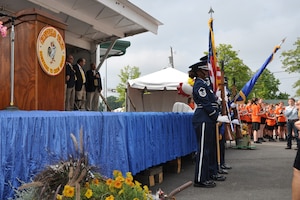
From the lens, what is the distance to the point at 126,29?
8.16m

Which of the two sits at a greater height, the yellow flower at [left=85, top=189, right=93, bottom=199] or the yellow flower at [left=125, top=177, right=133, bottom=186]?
the yellow flower at [left=125, top=177, right=133, bottom=186]

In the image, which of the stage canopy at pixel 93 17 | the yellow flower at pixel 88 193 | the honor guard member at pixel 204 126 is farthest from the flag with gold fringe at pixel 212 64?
the yellow flower at pixel 88 193

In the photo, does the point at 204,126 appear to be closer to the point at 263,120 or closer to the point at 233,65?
the point at 263,120

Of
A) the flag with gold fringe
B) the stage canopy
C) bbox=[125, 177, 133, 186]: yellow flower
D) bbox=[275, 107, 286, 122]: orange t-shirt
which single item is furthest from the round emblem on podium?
bbox=[275, 107, 286, 122]: orange t-shirt

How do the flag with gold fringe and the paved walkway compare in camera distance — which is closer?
the paved walkway

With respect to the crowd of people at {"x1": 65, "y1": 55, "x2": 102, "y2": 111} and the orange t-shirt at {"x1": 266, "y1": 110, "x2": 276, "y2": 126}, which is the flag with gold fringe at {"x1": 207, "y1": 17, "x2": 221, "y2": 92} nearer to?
the crowd of people at {"x1": 65, "y1": 55, "x2": 102, "y2": 111}

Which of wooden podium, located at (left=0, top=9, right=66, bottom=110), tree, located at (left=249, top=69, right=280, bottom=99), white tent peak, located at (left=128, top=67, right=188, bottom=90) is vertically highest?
tree, located at (left=249, top=69, right=280, bottom=99)

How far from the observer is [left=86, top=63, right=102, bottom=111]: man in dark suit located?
29.0 ft

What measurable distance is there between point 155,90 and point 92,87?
18.2 feet

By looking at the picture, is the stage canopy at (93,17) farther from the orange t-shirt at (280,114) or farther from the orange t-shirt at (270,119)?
the orange t-shirt at (280,114)

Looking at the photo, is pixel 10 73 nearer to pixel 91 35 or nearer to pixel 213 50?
pixel 213 50

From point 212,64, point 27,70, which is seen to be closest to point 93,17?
point 212,64

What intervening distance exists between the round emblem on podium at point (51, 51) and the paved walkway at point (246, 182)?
240cm

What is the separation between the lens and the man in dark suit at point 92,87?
29.0 feet
